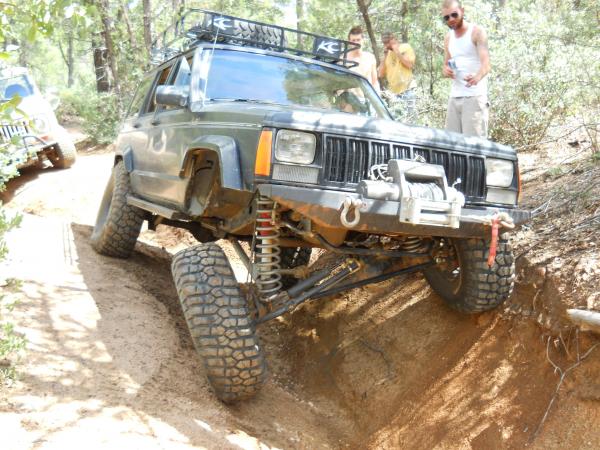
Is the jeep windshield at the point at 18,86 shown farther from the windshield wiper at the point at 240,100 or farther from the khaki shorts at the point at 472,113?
the khaki shorts at the point at 472,113

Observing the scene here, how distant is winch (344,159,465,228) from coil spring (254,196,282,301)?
0.55 metres

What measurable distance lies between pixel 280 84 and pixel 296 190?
5.10ft

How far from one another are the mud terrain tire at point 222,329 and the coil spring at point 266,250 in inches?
6.1

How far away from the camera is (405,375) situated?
412 centimetres

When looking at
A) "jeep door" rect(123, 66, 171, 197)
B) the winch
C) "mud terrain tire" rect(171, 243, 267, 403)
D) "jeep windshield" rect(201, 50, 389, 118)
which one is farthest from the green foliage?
the winch

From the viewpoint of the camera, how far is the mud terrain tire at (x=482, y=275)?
3.75m

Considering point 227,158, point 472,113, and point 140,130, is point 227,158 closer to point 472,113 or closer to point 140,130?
point 140,130

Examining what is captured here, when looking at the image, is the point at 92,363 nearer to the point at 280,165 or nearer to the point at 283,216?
the point at 283,216

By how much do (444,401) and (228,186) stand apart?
1.90 metres

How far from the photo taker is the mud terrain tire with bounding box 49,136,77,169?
10.6m

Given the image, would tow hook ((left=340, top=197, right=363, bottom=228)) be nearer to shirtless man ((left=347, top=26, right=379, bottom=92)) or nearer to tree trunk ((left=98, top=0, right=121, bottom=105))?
shirtless man ((left=347, top=26, right=379, bottom=92))

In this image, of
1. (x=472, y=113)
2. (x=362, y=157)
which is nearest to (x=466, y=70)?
(x=472, y=113)

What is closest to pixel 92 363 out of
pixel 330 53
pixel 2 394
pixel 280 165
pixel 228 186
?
pixel 2 394

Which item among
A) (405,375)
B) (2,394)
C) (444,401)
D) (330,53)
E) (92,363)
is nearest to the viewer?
(2,394)
